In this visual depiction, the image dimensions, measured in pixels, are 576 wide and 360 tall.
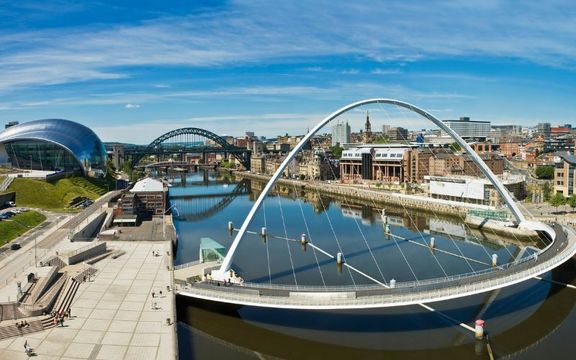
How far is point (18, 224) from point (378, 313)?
3279cm

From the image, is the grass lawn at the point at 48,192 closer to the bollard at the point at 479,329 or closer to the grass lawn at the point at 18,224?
the grass lawn at the point at 18,224

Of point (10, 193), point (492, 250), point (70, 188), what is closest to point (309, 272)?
point (492, 250)

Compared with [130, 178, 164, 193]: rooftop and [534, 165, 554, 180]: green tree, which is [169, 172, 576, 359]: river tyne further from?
[534, 165, 554, 180]: green tree

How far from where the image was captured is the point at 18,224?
42062mm

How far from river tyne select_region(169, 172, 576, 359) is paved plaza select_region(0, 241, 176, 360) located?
5.13 feet

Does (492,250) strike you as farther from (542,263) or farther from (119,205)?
(119,205)

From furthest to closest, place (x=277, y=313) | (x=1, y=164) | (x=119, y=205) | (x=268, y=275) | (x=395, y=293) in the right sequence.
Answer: (x=1, y=164) < (x=119, y=205) < (x=268, y=275) < (x=277, y=313) < (x=395, y=293)

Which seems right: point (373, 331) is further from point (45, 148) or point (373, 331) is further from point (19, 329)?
point (45, 148)

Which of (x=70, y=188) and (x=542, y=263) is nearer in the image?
(x=542, y=263)

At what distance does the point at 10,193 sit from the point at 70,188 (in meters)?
10.9

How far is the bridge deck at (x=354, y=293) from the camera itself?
22.1m

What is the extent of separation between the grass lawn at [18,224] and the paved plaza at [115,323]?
12.7 metres

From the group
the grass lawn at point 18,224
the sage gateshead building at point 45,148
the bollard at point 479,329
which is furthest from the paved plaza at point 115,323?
the sage gateshead building at point 45,148

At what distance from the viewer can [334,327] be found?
2380 cm
